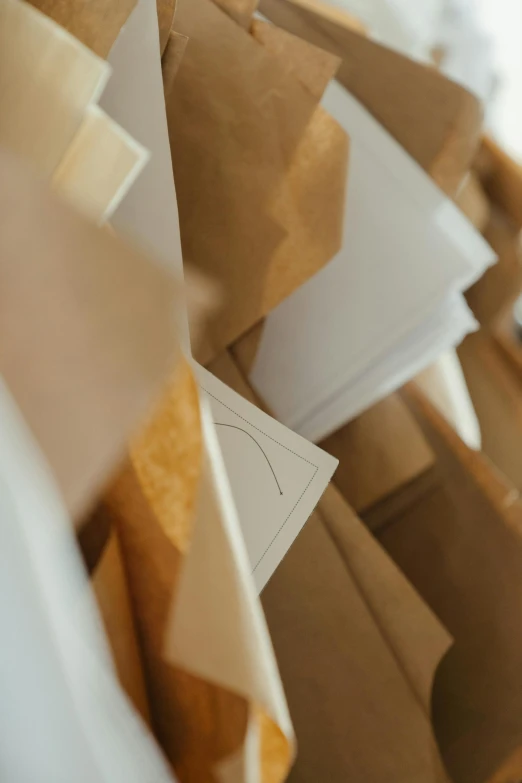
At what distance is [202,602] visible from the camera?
0.67ft

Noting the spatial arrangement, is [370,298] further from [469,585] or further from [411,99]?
[469,585]

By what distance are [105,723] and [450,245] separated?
0.41 m

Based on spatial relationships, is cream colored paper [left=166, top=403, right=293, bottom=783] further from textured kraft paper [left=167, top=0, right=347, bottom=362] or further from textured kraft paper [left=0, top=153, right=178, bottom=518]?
textured kraft paper [left=167, top=0, right=347, bottom=362]

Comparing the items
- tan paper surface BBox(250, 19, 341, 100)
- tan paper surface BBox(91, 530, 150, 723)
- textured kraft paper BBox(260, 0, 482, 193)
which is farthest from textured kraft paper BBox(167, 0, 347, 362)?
tan paper surface BBox(91, 530, 150, 723)

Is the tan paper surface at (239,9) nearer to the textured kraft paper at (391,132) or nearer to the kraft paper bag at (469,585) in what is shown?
the textured kraft paper at (391,132)

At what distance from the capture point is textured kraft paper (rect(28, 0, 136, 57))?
24 cm

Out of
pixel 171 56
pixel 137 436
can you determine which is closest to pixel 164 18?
pixel 171 56

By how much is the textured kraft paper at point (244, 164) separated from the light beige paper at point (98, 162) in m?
0.19

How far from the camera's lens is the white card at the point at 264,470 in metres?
0.31

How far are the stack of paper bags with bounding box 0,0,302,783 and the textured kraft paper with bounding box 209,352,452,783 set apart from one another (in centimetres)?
18

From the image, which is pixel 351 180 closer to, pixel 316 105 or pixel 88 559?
pixel 316 105

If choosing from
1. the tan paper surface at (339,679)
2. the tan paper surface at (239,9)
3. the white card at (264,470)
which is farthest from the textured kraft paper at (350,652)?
the tan paper surface at (239,9)

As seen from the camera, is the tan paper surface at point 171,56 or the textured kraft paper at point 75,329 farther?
the tan paper surface at point 171,56

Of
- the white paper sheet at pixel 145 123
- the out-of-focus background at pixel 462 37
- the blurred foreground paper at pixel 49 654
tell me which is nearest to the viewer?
the blurred foreground paper at pixel 49 654
